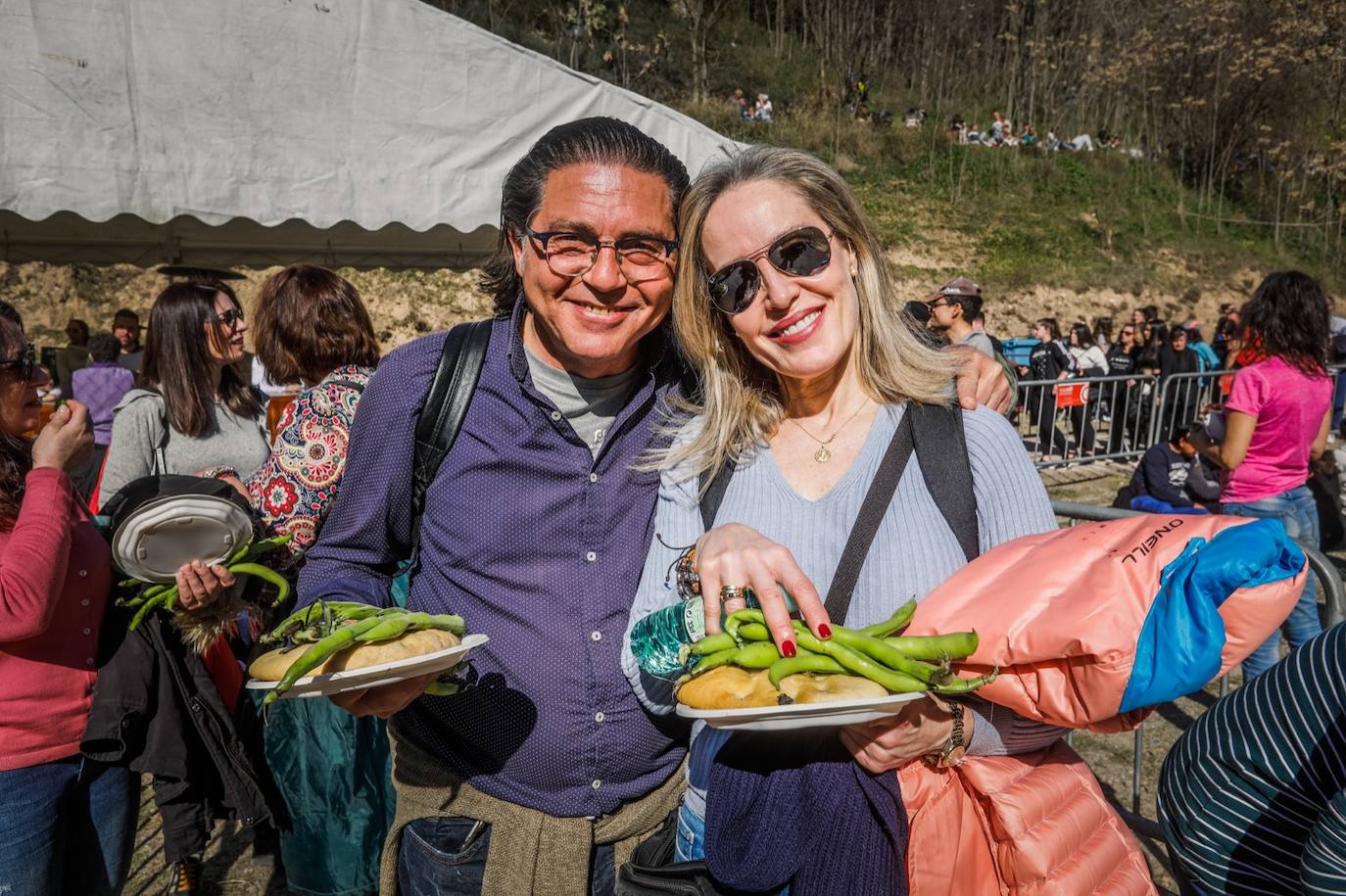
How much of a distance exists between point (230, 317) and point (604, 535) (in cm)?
287

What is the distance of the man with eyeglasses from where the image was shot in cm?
190

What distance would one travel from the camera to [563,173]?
1920 mm

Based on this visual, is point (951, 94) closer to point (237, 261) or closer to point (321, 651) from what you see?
point (237, 261)

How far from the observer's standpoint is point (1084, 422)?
1159 centimetres

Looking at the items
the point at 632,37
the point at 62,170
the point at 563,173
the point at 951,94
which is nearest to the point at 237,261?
the point at 62,170

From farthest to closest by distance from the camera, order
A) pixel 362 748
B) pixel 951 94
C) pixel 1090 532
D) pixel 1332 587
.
→ pixel 951 94 < pixel 362 748 < pixel 1332 587 < pixel 1090 532

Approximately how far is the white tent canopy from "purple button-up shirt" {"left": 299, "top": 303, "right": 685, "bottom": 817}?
470cm

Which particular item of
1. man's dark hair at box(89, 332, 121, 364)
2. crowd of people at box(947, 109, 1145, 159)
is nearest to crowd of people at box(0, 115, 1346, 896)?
man's dark hair at box(89, 332, 121, 364)

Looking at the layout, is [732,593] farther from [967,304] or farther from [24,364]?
[967,304]

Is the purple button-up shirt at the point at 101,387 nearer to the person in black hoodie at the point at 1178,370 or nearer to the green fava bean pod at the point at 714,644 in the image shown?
the green fava bean pod at the point at 714,644

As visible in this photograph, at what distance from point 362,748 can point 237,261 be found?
6672 millimetres

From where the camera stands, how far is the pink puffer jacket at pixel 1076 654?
125 cm

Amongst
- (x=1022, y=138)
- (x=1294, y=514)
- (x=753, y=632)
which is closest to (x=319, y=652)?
(x=753, y=632)

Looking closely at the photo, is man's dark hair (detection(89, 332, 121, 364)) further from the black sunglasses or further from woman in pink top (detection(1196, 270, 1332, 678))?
woman in pink top (detection(1196, 270, 1332, 678))
